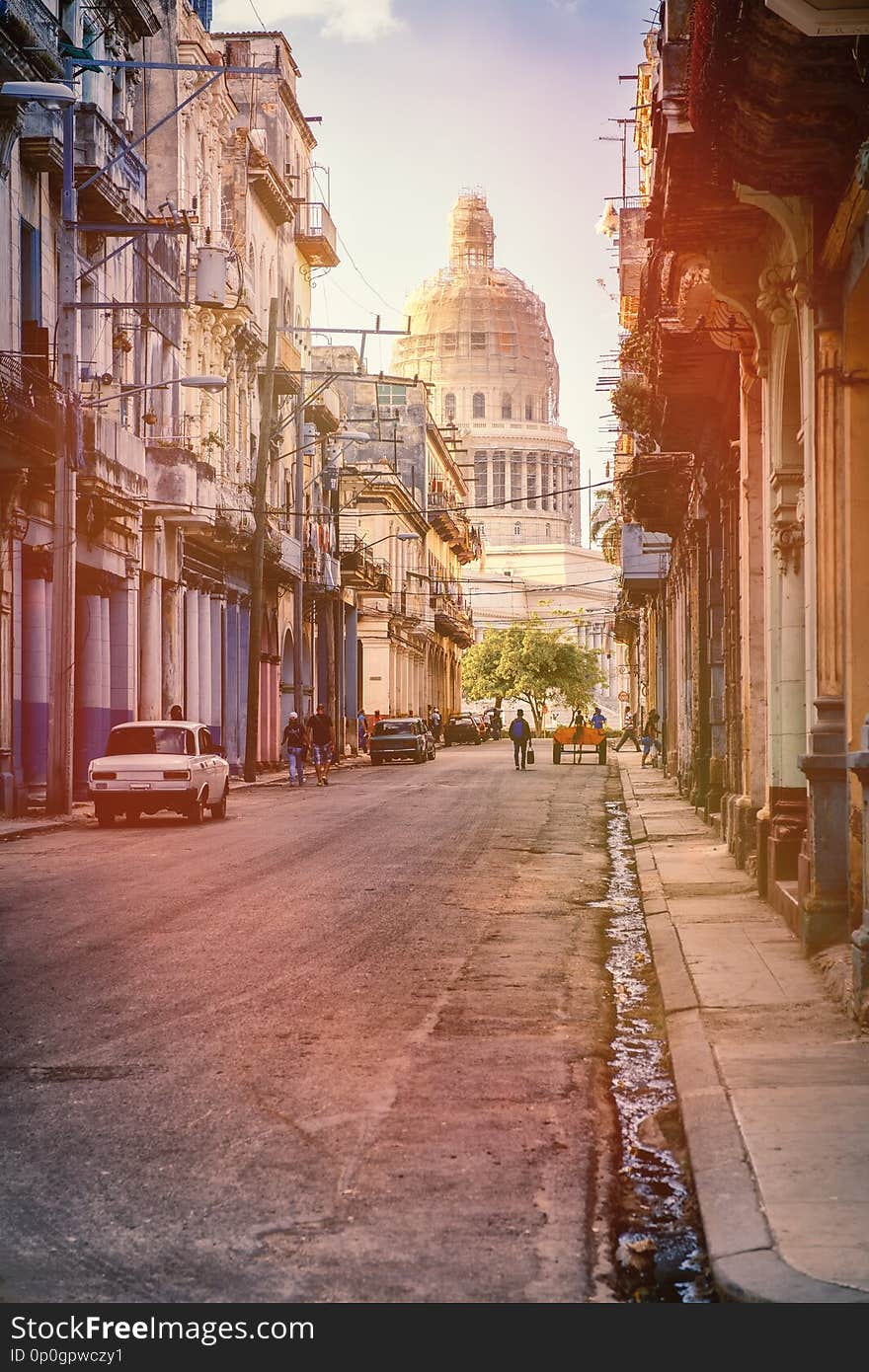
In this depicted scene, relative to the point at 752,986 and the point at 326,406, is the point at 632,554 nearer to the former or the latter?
the point at 326,406

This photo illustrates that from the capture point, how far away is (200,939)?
12453 millimetres

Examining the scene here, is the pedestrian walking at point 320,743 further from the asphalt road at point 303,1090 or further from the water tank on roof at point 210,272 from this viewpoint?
the asphalt road at point 303,1090

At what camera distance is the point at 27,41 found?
90.2 ft

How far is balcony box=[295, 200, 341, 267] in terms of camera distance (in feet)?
196

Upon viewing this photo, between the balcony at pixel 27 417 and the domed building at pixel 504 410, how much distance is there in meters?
137

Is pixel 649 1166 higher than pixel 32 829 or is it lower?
lower

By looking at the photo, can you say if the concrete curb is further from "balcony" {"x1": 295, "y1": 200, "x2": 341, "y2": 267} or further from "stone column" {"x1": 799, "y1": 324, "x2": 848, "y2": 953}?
"balcony" {"x1": 295, "y1": 200, "x2": 341, "y2": 267}

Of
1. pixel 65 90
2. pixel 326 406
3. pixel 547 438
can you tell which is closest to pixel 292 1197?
pixel 65 90

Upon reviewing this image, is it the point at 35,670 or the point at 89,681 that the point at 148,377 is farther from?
the point at 35,670

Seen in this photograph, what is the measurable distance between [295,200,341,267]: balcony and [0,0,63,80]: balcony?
30253 mm

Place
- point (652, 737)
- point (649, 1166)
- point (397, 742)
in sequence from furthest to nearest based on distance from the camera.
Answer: point (397, 742), point (652, 737), point (649, 1166)

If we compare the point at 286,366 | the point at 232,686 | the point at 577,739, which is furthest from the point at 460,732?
the point at 232,686

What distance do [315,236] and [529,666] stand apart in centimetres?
6557

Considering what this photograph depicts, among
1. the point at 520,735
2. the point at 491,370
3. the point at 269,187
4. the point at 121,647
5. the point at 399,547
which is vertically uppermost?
the point at 491,370
